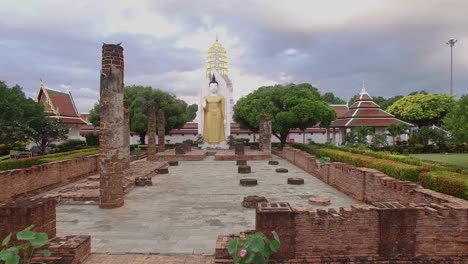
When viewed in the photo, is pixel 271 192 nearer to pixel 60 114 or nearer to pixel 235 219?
pixel 235 219

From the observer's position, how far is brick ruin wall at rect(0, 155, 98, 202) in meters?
11.1

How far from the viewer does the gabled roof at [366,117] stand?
34719mm

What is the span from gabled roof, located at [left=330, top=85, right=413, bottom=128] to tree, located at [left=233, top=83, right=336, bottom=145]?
17.6ft

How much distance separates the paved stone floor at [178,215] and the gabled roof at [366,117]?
2267 centimetres

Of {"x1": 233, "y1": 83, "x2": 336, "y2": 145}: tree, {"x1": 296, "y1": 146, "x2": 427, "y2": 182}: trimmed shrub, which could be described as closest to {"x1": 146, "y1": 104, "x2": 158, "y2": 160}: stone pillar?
{"x1": 233, "y1": 83, "x2": 336, "y2": 145}: tree

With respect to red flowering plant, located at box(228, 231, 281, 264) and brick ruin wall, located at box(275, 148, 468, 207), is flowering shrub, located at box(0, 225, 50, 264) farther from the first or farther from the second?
brick ruin wall, located at box(275, 148, 468, 207)

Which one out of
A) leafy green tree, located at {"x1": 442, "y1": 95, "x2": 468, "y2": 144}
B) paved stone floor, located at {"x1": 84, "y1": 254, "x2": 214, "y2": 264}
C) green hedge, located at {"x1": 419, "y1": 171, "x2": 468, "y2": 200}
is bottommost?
paved stone floor, located at {"x1": 84, "y1": 254, "x2": 214, "y2": 264}

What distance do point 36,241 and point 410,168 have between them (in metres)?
9.24

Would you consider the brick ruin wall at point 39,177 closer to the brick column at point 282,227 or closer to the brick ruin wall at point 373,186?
the brick column at point 282,227

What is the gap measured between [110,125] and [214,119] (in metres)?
22.6

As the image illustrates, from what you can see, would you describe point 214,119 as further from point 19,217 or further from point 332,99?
point 332,99

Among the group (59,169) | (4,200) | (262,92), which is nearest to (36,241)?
(4,200)

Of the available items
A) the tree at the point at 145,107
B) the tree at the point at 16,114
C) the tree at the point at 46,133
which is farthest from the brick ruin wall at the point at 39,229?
the tree at the point at 145,107

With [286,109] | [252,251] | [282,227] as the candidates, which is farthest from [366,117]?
[252,251]
